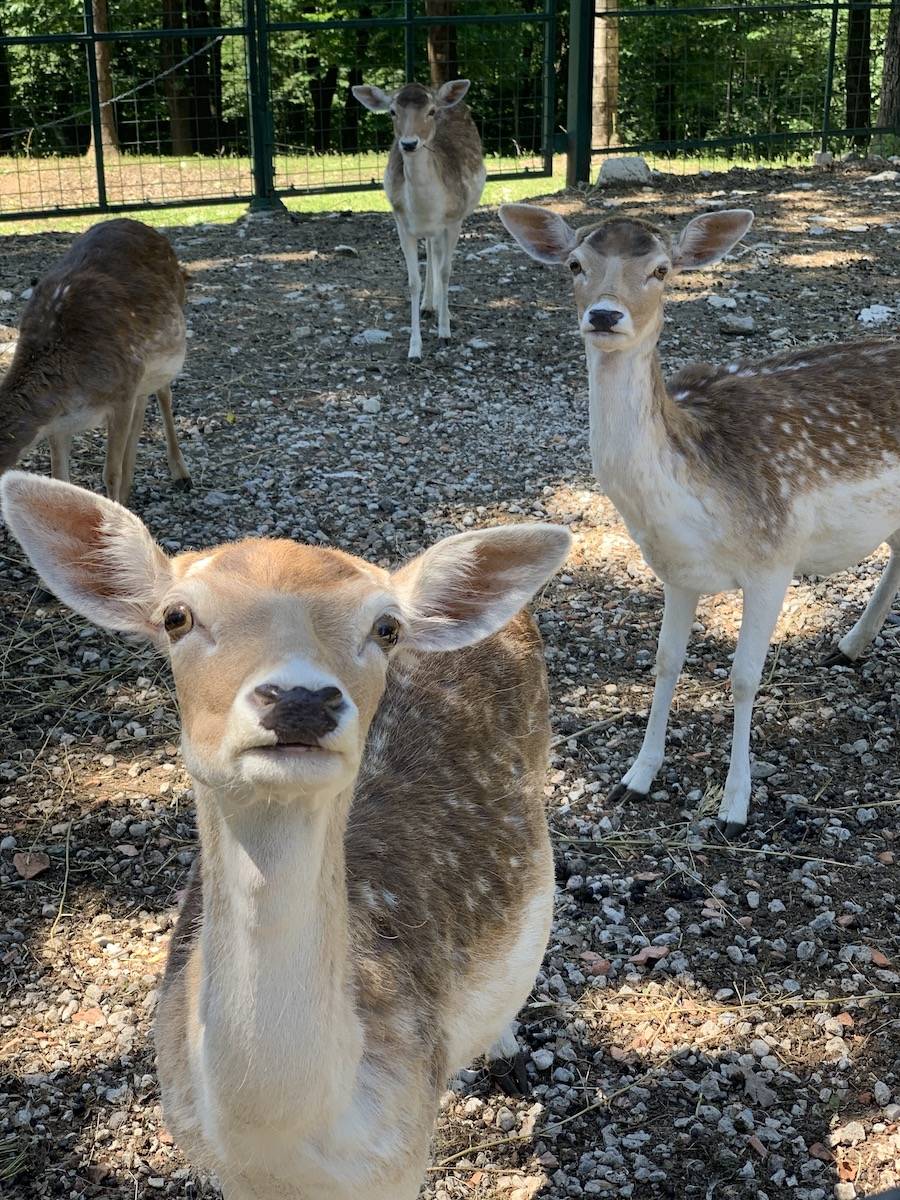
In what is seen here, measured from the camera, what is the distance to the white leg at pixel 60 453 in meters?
5.80

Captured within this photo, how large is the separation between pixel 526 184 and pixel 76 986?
1141 cm

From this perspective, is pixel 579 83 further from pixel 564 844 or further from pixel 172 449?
pixel 564 844

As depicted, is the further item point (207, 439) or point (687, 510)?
point (207, 439)

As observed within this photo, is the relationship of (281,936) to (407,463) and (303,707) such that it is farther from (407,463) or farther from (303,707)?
(407,463)

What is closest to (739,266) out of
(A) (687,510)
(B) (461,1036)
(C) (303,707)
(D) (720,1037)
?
(A) (687,510)

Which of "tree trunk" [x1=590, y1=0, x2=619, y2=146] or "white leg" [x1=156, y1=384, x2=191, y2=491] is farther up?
"tree trunk" [x1=590, y1=0, x2=619, y2=146]

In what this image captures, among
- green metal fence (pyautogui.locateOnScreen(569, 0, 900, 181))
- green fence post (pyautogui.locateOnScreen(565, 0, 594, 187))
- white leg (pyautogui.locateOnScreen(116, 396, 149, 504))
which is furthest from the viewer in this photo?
green metal fence (pyautogui.locateOnScreen(569, 0, 900, 181))

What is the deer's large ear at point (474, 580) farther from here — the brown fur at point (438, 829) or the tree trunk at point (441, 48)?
the tree trunk at point (441, 48)

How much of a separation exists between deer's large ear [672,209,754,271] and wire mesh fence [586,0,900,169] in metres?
8.29

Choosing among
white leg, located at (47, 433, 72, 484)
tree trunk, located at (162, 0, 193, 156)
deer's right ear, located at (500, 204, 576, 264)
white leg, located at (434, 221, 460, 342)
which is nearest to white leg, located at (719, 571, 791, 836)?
deer's right ear, located at (500, 204, 576, 264)

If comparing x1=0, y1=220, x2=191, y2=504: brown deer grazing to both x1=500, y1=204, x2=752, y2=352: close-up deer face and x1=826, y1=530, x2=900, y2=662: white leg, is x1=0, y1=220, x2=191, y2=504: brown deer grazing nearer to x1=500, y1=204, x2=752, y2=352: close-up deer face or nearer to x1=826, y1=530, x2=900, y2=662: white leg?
x1=500, y1=204, x2=752, y2=352: close-up deer face

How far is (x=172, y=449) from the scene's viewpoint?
6.46 metres

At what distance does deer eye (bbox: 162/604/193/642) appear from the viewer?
202 centimetres

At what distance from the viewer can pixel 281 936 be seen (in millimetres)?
1956
